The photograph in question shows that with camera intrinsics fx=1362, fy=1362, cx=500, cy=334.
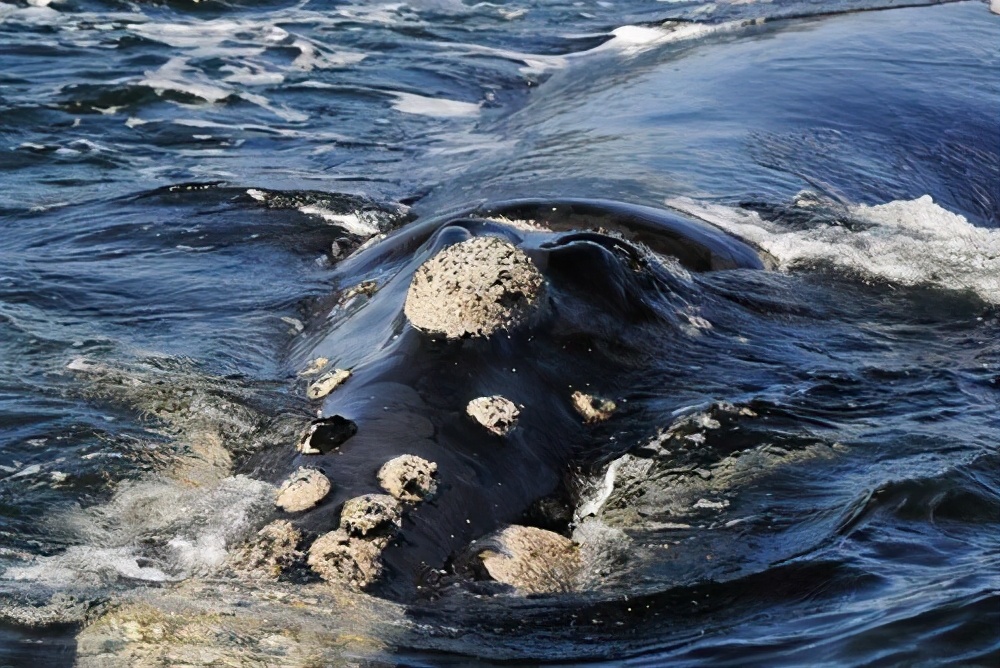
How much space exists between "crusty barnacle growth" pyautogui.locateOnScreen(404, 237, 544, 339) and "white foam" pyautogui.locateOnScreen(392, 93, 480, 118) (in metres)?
8.36

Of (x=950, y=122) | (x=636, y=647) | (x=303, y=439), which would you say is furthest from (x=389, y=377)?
(x=950, y=122)

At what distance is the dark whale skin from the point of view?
4.88 meters

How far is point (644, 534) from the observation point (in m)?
5.20

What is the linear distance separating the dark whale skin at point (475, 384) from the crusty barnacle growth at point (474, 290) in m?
0.07

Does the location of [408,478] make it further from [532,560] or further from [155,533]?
[155,533]

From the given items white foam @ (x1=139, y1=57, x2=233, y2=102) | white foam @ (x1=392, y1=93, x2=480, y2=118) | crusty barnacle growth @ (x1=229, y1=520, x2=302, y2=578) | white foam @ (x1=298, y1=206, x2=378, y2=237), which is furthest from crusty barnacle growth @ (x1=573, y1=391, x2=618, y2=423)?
white foam @ (x1=139, y1=57, x2=233, y2=102)

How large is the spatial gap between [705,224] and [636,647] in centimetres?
445

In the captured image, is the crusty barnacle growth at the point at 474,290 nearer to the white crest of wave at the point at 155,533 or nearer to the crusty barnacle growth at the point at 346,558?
the white crest of wave at the point at 155,533

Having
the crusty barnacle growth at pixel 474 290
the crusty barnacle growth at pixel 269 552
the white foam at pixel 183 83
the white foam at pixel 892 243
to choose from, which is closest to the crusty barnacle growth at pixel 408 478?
the crusty barnacle growth at pixel 269 552

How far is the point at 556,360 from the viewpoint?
233 inches

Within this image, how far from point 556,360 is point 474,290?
471mm

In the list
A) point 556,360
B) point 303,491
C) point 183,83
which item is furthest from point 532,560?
point 183,83

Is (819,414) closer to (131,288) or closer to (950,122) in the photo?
(131,288)

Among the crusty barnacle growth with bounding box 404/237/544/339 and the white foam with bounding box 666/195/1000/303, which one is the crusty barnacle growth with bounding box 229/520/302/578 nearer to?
the crusty barnacle growth with bounding box 404/237/544/339
